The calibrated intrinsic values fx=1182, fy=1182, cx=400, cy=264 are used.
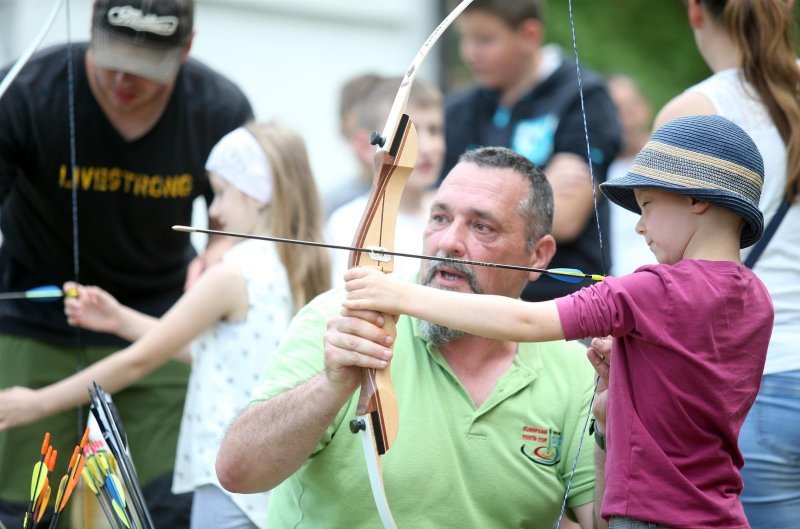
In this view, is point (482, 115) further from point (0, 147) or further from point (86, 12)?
point (0, 147)

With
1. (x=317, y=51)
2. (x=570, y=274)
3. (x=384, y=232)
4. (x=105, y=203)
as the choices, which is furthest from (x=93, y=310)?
(x=317, y=51)

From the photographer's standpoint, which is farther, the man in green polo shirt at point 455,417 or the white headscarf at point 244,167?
the white headscarf at point 244,167

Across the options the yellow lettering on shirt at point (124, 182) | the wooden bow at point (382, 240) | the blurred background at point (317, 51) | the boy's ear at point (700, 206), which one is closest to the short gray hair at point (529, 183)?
the wooden bow at point (382, 240)

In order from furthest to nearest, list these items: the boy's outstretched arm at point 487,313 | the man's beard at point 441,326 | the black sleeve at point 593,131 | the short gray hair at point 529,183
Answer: the black sleeve at point 593,131
the short gray hair at point 529,183
the man's beard at point 441,326
the boy's outstretched arm at point 487,313

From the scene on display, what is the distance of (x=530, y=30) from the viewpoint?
447 centimetres

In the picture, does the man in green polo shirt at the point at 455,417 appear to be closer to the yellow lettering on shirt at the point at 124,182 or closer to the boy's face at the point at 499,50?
the yellow lettering on shirt at the point at 124,182

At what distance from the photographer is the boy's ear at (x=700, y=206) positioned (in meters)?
1.97

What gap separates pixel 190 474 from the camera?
3.22m

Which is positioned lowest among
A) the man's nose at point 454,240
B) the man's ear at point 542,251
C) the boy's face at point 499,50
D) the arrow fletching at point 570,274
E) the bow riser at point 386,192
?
the man's ear at point 542,251

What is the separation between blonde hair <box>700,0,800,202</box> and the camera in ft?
8.71

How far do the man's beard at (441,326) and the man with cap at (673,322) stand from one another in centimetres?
44

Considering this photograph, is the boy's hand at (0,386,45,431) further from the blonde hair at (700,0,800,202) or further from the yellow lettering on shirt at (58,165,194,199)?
the blonde hair at (700,0,800,202)

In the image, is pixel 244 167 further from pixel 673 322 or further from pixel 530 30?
pixel 673 322

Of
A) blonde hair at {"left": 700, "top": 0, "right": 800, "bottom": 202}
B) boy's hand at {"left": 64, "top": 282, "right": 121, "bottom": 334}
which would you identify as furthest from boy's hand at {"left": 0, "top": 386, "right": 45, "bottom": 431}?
blonde hair at {"left": 700, "top": 0, "right": 800, "bottom": 202}
